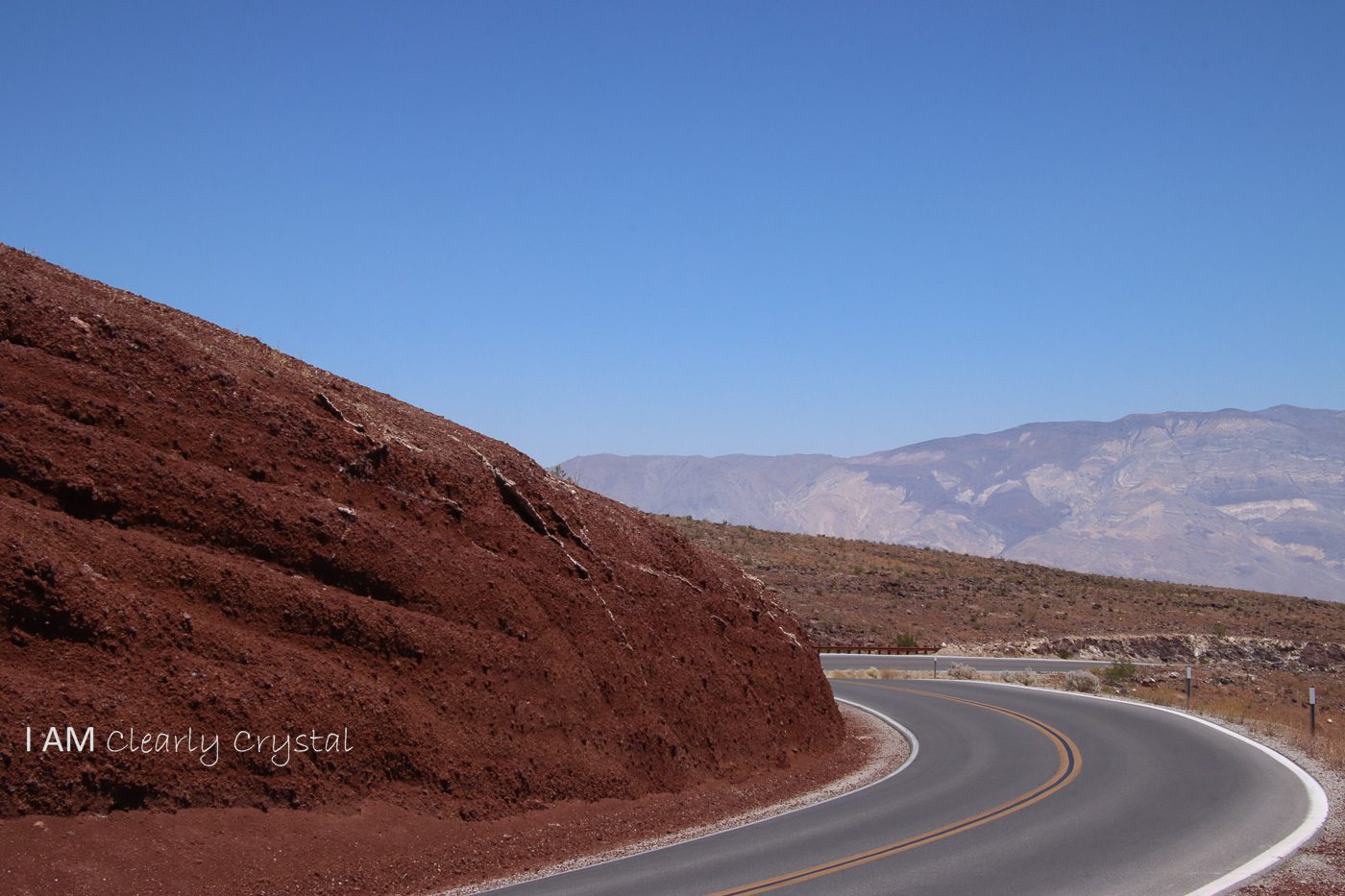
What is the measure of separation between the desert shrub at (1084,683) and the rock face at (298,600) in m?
17.6


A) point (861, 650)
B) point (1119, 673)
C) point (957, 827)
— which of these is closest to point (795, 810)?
point (957, 827)

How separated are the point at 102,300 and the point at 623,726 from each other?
967cm

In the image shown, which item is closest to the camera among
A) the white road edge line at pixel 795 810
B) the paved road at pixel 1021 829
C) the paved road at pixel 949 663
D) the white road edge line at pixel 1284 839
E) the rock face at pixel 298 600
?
the white road edge line at pixel 1284 839

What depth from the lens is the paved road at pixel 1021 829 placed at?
1108 cm

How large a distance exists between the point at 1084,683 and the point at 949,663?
12203 millimetres

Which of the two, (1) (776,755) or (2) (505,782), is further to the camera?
(1) (776,755)

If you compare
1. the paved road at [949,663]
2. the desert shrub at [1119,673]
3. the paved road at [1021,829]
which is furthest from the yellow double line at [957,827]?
the paved road at [949,663]

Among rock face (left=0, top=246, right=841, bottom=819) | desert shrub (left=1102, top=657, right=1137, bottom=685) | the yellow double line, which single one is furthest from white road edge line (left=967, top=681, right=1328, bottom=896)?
desert shrub (left=1102, top=657, right=1137, bottom=685)

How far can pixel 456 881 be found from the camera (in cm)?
1151

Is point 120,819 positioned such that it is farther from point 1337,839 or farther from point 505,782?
point 1337,839

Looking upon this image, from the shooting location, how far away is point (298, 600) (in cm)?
1297

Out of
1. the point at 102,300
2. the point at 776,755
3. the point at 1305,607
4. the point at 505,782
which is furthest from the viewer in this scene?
the point at 1305,607

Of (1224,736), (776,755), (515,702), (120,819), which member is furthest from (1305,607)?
(120,819)

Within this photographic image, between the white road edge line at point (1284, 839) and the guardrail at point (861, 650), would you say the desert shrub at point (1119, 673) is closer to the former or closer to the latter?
the guardrail at point (861, 650)
